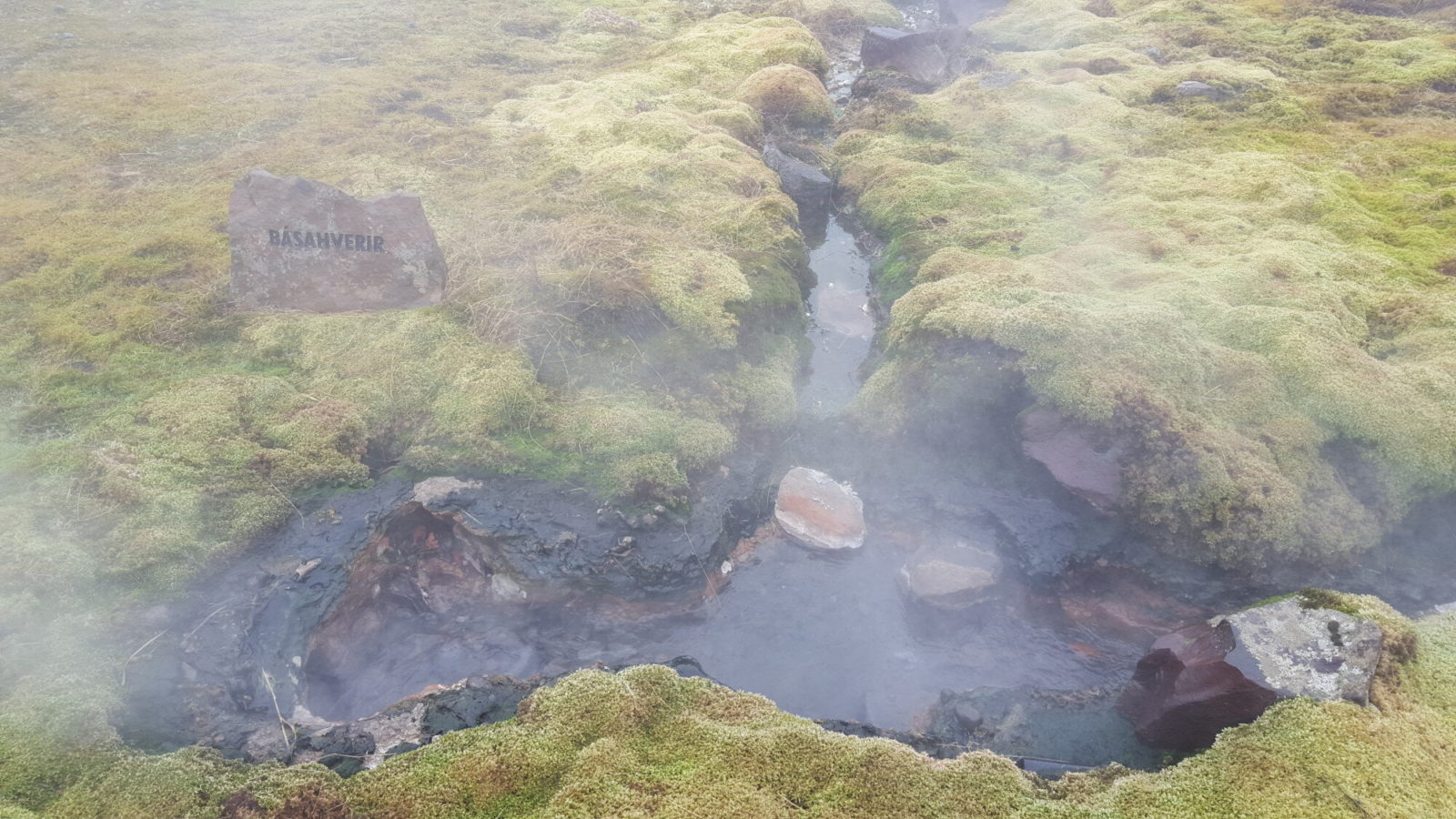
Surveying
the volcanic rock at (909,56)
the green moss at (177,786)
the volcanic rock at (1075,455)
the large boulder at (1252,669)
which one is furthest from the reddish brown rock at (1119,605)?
the volcanic rock at (909,56)

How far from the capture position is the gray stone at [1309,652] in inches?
191

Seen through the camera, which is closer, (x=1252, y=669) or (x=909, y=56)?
(x=1252, y=669)

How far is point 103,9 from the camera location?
18906mm

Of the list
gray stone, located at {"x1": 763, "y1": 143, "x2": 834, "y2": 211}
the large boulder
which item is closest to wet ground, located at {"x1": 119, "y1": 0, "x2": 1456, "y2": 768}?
the large boulder

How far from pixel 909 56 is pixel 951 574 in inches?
668

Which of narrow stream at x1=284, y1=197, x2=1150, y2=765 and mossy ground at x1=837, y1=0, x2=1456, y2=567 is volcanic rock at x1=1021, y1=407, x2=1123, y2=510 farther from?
narrow stream at x1=284, y1=197, x2=1150, y2=765

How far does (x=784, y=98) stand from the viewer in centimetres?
1694

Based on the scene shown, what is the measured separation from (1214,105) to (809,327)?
35.6ft

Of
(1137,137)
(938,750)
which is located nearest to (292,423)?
(938,750)

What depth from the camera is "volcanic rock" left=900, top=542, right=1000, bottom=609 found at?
7.43 meters

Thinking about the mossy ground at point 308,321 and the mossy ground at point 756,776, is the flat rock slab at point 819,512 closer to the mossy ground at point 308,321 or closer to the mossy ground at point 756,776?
the mossy ground at point 308,321

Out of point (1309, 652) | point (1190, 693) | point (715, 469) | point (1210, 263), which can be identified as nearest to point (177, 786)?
point (715, 469)

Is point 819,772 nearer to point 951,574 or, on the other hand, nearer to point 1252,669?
point 1252,669

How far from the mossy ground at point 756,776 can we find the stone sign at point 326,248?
597cm
